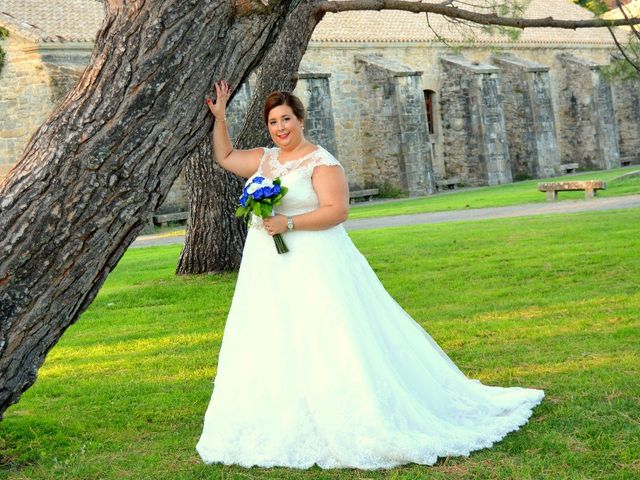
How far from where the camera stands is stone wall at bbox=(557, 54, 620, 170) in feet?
146

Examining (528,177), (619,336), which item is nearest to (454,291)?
(619,336)

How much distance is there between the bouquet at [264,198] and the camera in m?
5.69

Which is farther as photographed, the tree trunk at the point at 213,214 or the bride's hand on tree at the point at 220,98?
the tree trunk at the point at 213,214

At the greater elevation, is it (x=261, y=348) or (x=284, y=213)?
(x=284, y=213)

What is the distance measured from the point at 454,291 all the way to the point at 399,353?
19.9 ft

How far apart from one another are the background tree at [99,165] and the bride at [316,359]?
26cm

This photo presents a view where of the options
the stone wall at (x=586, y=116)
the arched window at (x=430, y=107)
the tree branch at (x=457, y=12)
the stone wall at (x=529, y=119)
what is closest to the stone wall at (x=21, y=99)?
the arched window at (x=430, y=107)

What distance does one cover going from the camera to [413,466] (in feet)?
17.2

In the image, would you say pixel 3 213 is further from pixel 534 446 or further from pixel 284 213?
pixel 534 446

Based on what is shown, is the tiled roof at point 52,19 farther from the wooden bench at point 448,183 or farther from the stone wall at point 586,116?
the stone wall at point 586,116

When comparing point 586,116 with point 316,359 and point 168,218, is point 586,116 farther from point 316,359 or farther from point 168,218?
point 316,359

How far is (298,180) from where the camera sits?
5785 mm

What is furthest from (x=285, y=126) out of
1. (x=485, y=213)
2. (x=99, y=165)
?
(x=485, y=213)

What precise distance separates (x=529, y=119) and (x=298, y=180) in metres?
36.8
